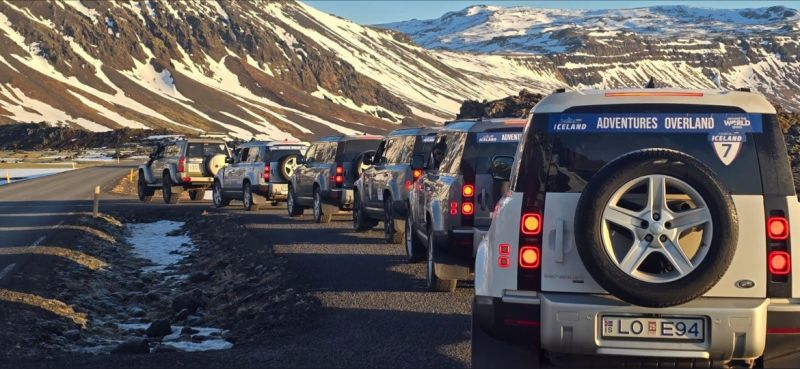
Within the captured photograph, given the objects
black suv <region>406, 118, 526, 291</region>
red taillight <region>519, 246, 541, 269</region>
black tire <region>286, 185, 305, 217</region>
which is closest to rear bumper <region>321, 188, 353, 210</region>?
black tire <region>286, 185, 305, 217</region>

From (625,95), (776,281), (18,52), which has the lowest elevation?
(776,281)

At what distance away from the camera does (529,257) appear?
20.3ft

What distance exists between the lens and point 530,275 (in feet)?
20.3

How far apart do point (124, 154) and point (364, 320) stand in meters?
96.2

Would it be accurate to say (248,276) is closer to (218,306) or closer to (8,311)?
(218,306)

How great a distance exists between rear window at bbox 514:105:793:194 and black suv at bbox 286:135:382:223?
1510 cm

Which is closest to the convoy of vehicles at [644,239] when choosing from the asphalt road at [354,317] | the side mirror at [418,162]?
the asphalt road at [354,317]

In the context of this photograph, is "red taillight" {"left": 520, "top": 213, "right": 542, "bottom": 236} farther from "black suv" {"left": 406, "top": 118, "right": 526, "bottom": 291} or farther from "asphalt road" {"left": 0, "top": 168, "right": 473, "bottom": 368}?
"black suv" {"left": 406, "top": 118, "right": 526, "bottom": 291}

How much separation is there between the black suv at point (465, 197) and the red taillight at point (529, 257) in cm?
529

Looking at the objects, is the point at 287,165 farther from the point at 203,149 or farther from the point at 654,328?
the point at 654,328

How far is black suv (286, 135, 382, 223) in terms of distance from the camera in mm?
21859

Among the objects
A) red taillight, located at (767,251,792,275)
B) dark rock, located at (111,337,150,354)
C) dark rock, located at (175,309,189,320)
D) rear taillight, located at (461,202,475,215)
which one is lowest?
dark rock, located at (175,309,189,320)

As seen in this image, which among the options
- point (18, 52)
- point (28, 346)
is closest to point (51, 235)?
point (28, 346)

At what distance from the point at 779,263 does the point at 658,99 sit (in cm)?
114
